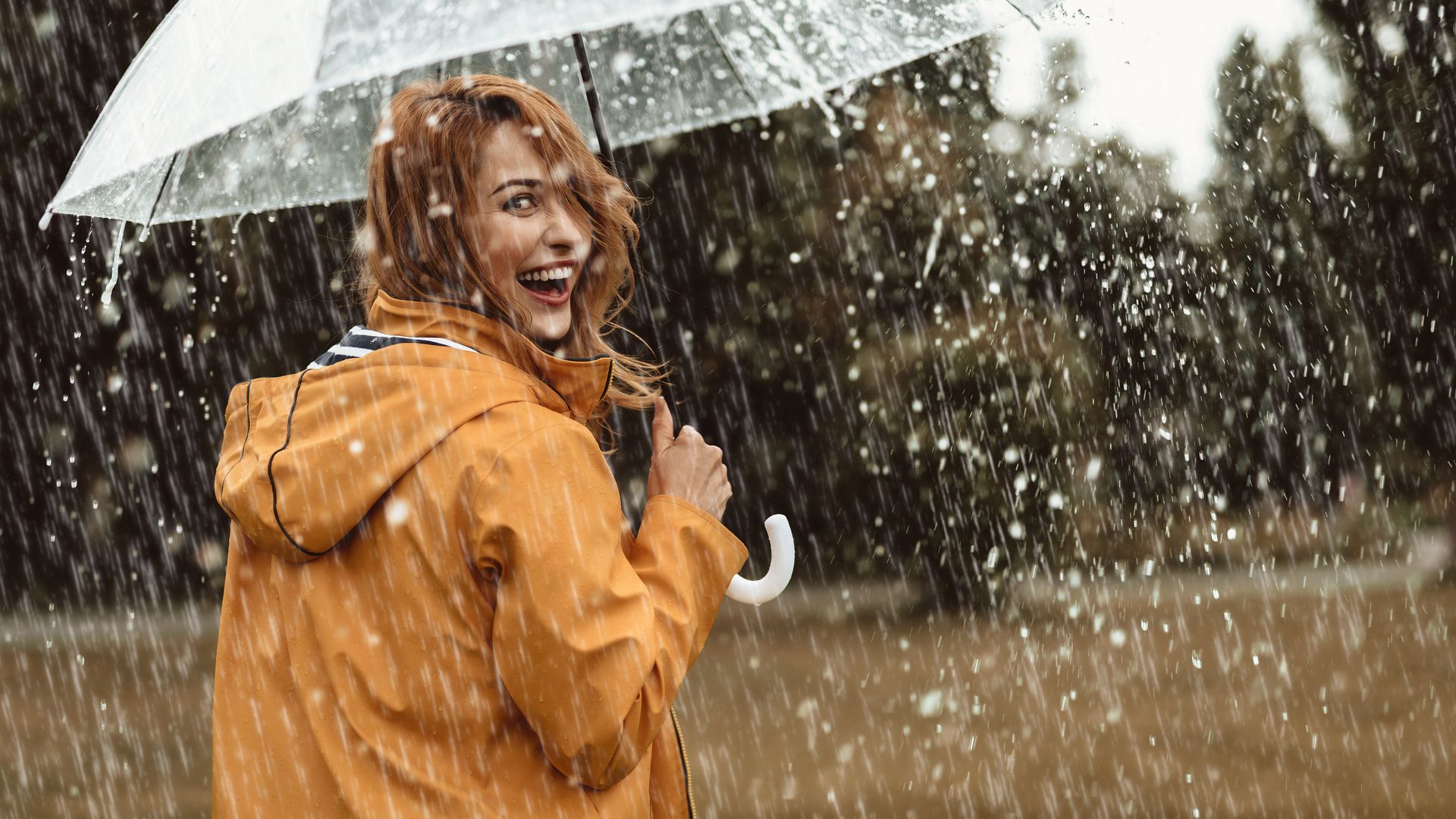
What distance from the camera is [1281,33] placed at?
1259cm

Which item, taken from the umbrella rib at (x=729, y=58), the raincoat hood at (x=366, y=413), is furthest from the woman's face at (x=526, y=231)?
the umbrella rib at (x=729, y=58)

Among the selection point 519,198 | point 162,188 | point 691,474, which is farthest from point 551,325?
point 162,188

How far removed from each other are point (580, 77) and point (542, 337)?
131cm

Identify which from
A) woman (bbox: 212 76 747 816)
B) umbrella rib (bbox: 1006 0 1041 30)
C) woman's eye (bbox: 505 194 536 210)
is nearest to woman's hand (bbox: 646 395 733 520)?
woman (bbox: 212 76 747 816)

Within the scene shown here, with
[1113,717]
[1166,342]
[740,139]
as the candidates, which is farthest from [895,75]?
[1113,717]

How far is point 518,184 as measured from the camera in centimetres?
185

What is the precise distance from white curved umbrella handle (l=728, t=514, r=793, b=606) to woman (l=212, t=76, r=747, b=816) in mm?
158

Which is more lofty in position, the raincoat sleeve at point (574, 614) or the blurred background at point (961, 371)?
the raincoat sleeve at point (574, 614)

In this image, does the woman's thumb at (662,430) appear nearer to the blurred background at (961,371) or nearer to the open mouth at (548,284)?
the open mouth at (548,284)

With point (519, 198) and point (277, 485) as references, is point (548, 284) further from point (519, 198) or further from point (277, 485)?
point (277, 485)

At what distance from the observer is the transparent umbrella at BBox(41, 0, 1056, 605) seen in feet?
6.84

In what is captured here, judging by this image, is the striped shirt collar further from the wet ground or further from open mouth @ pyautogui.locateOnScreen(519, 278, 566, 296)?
the wet ground

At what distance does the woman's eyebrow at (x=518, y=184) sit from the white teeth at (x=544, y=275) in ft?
0.38

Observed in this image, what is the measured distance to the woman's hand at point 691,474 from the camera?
1.81 metres
